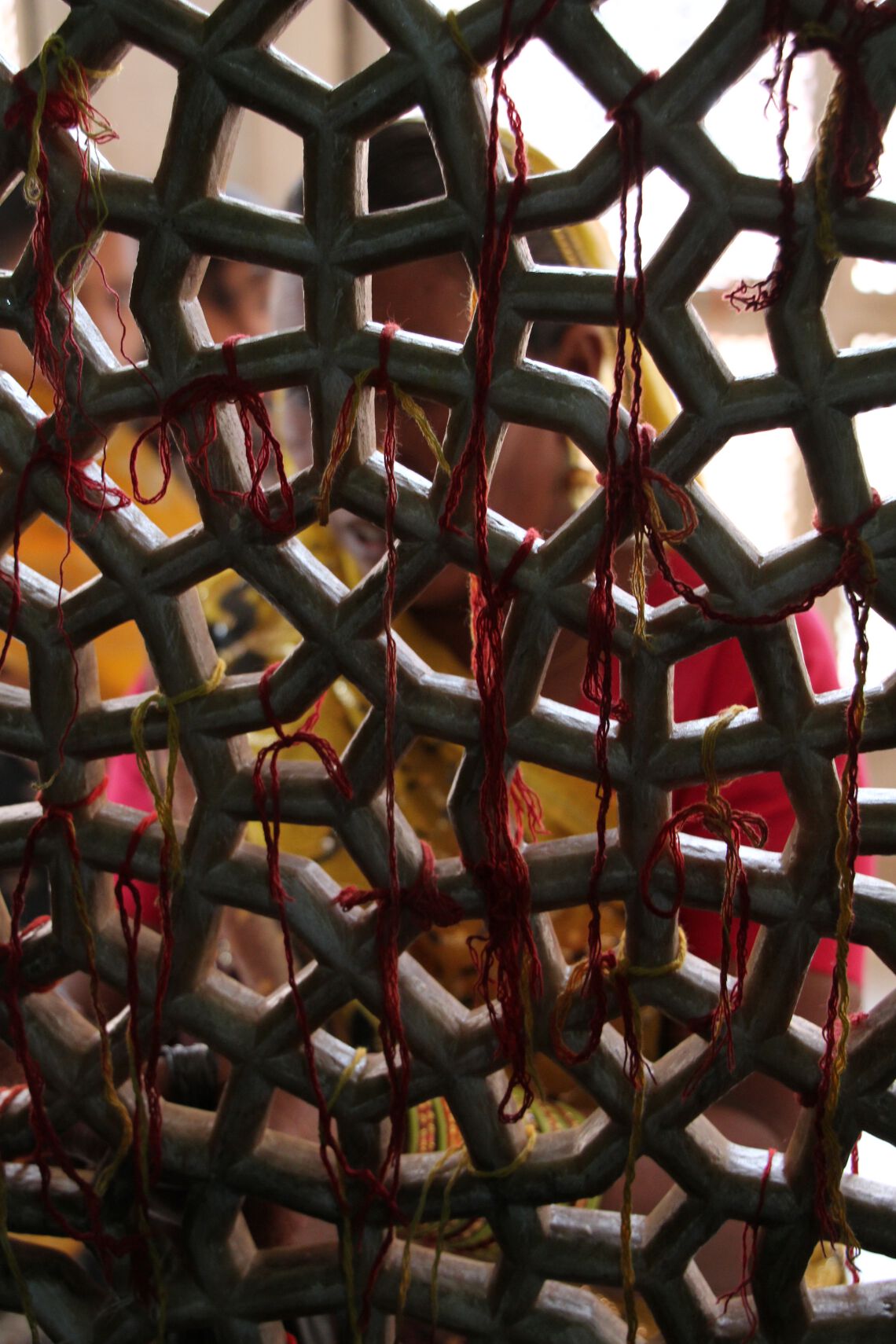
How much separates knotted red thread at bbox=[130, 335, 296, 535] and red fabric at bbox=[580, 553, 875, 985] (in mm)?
236

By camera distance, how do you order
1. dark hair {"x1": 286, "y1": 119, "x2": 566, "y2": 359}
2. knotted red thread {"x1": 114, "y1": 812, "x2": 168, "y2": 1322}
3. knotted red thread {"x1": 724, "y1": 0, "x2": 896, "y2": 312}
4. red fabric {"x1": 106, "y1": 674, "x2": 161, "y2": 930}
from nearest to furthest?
knotted red thread {"x1": 724, "y1": 0, "x2": 896, "y2": 312}, knotted red thread {"x1": 114, "y1": 812, "x2": 168, "y2": 1322}, dark hair {"x1": 286, "y1": 119, "x2": 566, "y2": 359}, red fabric {"x1": 106, "y1": 674, "x2": 161, "y2": 930}

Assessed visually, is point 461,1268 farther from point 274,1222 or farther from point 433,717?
point 433,717

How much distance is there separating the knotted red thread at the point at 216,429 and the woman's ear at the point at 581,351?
0.26 metres

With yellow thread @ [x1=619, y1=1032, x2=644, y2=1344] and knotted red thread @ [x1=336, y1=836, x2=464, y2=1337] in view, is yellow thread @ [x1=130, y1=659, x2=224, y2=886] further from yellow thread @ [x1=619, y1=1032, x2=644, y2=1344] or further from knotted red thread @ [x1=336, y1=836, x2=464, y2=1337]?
yellow thread @ [x1=619, y1=1032, x2=644, y2=1344]

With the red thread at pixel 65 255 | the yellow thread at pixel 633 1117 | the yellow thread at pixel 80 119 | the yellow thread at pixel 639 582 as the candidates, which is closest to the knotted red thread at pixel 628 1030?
the yellow thread at pixel 633 1117

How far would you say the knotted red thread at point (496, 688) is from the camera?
382 mm

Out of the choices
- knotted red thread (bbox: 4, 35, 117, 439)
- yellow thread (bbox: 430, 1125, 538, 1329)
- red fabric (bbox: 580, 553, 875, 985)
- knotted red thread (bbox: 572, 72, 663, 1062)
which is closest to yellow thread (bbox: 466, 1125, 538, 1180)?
yellow thread (bbox: 430, 1125, 538, 1329)

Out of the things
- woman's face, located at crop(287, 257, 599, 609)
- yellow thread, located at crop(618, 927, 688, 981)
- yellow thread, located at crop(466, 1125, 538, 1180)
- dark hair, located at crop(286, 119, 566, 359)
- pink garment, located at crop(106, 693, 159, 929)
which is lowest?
yellow thread, located at crop(466, 1125, 538, 1180)

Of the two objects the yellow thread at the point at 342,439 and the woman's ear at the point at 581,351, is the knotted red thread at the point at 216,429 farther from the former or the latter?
the woman's ear at the point at 581,351

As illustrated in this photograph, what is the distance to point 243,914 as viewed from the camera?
2.03 feet

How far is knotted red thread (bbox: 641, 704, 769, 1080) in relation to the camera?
1.32ft

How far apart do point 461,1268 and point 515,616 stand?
0.27m

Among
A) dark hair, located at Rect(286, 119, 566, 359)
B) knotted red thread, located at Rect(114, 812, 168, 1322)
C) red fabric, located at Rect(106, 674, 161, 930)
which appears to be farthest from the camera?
red fabric, located at Rect(106, 674, 161, 930)

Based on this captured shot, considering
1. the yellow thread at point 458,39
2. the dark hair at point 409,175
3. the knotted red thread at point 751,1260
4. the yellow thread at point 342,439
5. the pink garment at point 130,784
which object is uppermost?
the dark hair at point 409,175
